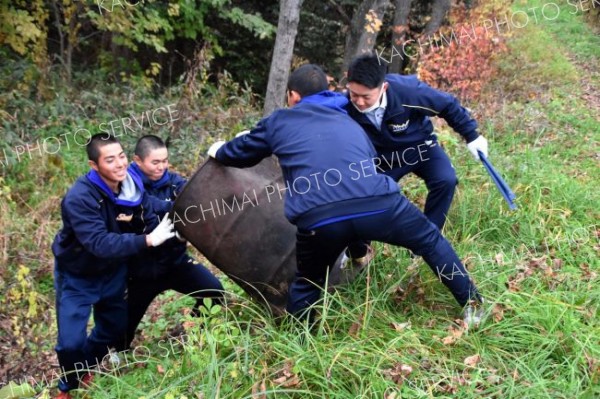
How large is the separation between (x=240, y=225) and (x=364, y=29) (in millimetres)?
6744

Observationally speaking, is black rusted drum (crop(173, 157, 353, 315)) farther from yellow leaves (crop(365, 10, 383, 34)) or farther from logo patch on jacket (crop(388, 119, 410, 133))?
yellow leaves (crop(365, 10, 383, 34))

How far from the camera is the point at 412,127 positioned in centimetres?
357

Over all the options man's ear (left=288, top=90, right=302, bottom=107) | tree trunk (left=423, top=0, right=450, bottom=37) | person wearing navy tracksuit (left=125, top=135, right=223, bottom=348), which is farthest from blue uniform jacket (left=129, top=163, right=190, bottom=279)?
tree trunk (left=423, top=0, right=450, bottom=37)

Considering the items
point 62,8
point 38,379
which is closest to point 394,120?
point 38,379

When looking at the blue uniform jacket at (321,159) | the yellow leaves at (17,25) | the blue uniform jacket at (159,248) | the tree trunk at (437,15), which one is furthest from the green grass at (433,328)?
the tree trunk at (437,15)

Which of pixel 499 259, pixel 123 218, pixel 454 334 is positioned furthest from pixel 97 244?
pixel 499 259

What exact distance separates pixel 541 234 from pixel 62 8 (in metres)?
7.08

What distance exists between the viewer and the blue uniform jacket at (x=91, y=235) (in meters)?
2.71

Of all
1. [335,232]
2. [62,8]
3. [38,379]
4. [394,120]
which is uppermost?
[62,8]

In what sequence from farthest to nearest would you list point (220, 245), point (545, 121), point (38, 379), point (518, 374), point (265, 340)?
point (545, 121), point (38, 379), point (220, 245), point (265, 340), point (518, 374)

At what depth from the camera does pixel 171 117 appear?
686cm

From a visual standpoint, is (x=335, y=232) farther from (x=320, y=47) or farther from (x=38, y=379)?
(x=320, y=47)

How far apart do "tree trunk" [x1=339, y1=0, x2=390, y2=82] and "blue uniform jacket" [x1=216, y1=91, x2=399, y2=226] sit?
6049mm

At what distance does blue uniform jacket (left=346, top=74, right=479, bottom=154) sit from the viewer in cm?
343
